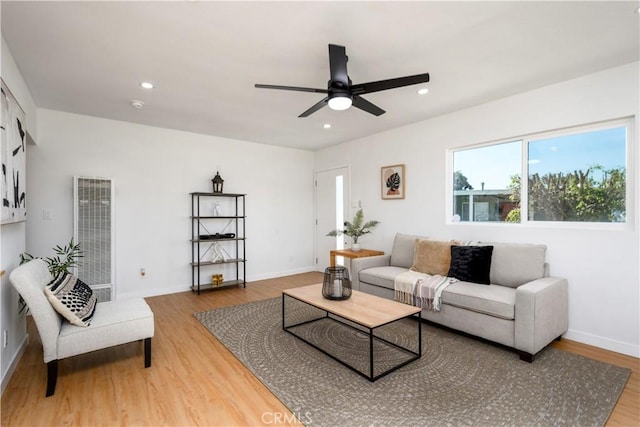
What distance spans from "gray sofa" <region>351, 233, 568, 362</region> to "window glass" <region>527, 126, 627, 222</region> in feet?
1.71

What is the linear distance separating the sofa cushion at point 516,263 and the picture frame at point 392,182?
1637mm

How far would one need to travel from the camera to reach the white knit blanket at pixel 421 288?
314 cm

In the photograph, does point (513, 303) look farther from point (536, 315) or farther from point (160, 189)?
point (160, 189)

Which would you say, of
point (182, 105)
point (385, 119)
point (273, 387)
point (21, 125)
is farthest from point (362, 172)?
point (21, 125)

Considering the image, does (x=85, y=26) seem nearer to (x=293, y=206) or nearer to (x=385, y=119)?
(x=385, y=119)

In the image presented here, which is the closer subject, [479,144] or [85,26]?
[85,26]

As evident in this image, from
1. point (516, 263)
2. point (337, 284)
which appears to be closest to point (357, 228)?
point (337, 284)

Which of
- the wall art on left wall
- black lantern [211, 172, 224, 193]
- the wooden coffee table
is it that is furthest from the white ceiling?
the wooden coffee table

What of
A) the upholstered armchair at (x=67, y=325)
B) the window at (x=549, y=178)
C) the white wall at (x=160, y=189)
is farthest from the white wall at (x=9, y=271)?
the window at (x=549, y=178)

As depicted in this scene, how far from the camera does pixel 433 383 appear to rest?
7.33 ft

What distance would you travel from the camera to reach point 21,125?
8.94ft

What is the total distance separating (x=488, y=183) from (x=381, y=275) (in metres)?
1.74

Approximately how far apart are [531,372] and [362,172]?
11.8ft

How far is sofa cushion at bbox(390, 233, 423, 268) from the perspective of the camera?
4094mm
